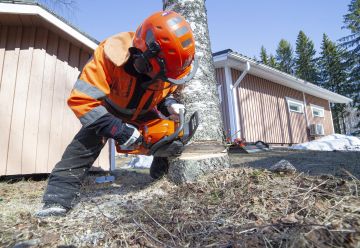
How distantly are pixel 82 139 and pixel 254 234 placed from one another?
1814 mm

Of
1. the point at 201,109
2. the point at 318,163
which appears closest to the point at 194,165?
the point at 201,109

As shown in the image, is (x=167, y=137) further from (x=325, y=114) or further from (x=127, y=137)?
(x=325, y=114)

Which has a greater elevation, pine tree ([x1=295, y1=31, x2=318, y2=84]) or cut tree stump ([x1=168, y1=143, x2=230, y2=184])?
pine tree ([x1=295, y1=31, x2=318, y2=84])

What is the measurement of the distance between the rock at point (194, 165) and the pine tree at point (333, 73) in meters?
36.6

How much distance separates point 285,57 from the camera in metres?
49.3

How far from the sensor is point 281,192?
78.7 inches

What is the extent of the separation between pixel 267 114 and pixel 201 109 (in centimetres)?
1163

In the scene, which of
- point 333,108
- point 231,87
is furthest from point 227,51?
point 333,108

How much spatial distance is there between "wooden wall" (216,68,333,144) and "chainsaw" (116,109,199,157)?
28.9 feet

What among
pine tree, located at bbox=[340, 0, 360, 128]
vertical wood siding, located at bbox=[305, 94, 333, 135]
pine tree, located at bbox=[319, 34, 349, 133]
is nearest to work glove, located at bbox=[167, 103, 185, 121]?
vertical wood siding, located at bbox=[305, 94, 333, 135]

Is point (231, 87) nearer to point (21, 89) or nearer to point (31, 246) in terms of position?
point (21, 89)

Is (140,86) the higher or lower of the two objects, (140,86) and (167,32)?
the lower

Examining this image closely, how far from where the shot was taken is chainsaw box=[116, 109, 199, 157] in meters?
2.67

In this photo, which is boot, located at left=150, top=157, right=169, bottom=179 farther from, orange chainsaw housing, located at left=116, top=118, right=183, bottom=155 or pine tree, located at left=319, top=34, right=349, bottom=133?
pine tree, located at left=319, top=34, right=349, bottom=133
